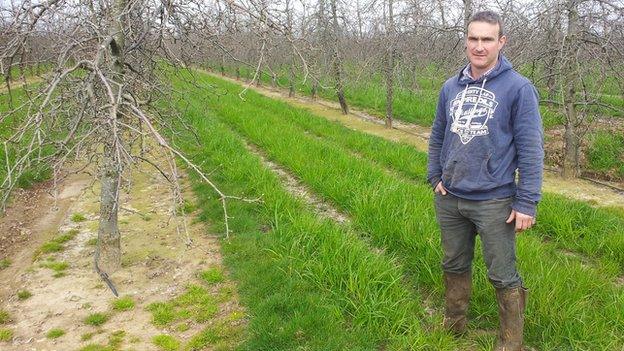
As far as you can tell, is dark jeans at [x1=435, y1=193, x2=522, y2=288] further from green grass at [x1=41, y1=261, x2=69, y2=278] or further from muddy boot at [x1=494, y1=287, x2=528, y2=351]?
green grass at [x1=41, y1=261, x2=69, y2=278]

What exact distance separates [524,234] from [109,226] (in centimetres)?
407

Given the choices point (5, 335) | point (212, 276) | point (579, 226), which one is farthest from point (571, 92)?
point (5, 335)

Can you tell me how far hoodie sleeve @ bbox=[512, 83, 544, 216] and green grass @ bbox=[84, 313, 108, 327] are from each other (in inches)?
123

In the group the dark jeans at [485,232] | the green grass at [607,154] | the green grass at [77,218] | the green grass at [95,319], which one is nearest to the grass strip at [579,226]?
the dark jeans at [485,232]

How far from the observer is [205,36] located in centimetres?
405

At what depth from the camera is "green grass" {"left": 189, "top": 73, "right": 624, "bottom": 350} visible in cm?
306

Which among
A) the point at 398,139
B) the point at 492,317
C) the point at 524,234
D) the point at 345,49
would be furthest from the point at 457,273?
the point at 345,49

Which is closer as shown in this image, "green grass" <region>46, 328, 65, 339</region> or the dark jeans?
the dark jeans

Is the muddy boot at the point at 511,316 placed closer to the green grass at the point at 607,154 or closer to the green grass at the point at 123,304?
the green grass at the point at 123,304

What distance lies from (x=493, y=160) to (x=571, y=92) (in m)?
5.73

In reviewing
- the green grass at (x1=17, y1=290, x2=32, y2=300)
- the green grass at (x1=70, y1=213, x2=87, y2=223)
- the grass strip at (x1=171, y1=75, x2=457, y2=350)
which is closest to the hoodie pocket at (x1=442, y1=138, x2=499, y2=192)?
the grass strip at (x1=171, y1=75, x2=457, y2=350)

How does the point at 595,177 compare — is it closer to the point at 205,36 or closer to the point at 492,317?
the point at 492,317

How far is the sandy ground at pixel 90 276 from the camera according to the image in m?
3.48

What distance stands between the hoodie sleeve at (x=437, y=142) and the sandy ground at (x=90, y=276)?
1.83 m
